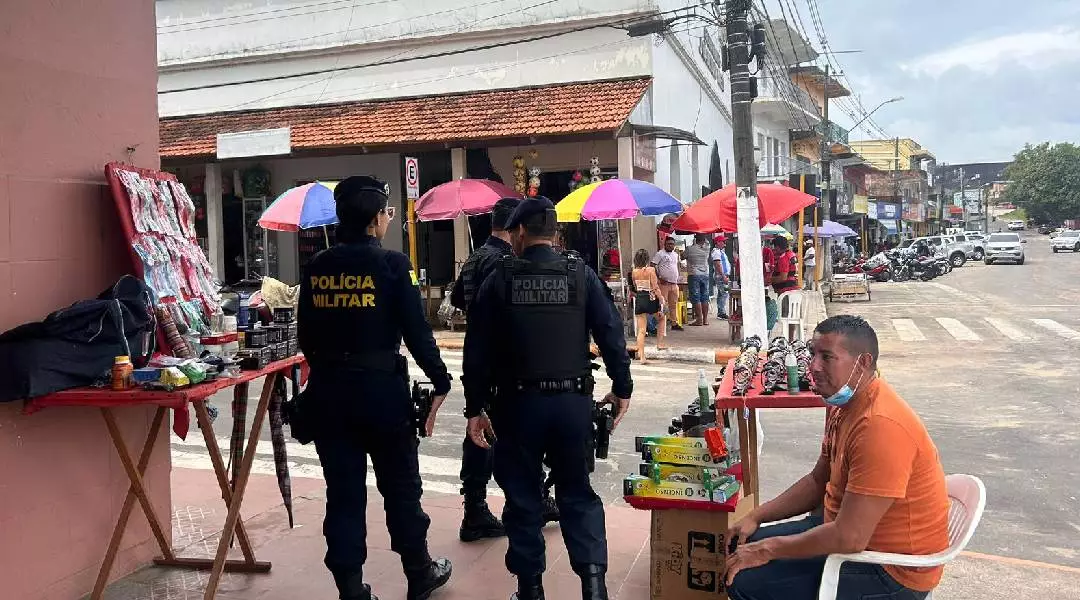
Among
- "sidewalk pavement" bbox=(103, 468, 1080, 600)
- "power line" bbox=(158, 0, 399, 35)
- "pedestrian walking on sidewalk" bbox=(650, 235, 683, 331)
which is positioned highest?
"power line" bbox=(158, 0, 399, 35)

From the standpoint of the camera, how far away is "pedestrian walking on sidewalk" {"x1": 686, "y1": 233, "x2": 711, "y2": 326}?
16.1 metres

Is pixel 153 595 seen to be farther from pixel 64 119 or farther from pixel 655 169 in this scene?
pixel 655 169

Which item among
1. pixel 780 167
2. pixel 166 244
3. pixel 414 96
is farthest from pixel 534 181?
pixel 780 167

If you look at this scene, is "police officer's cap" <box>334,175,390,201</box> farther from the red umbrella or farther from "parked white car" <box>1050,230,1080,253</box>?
"parked white car" <box>1050,230,1080,253</box>

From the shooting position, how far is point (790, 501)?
11.1 ft

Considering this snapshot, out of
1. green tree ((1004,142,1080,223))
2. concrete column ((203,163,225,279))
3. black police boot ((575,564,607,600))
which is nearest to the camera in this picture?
black police boot ((575,564,607,600))

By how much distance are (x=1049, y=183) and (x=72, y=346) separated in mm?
104013

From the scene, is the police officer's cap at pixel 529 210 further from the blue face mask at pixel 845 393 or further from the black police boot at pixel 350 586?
the black police boot at pixel 350 586

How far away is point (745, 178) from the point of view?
10219mm

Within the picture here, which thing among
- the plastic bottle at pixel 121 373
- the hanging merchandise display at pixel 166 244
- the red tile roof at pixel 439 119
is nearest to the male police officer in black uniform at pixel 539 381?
the plastic bottle at pixel 121 373

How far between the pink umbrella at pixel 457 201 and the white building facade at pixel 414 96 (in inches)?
64.4

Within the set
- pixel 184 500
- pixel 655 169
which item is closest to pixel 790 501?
pixel 184 500

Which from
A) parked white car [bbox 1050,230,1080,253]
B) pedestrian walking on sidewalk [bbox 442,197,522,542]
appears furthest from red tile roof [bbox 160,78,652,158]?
parked white car [bbox 1050,230,1080,253]

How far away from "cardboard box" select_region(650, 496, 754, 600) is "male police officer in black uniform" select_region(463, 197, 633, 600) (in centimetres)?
28
